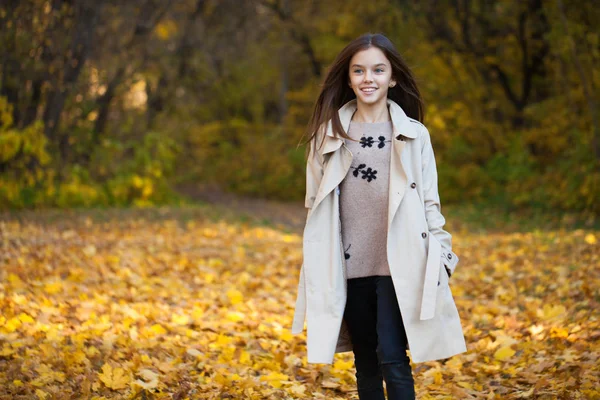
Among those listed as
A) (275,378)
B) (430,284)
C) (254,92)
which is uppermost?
(254,92)

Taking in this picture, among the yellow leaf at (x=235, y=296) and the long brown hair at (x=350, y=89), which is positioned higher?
the long brown hair at (x=350, y=89)

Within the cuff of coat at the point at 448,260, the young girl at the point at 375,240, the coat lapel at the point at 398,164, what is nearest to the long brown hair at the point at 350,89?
the young girl at the point at 375,240

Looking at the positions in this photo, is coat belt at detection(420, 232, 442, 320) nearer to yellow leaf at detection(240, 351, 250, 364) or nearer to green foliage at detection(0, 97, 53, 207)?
yellow leaf at detection(240, 351, 250, 364)

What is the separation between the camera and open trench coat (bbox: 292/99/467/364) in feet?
11.4

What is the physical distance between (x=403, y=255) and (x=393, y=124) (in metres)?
0.60

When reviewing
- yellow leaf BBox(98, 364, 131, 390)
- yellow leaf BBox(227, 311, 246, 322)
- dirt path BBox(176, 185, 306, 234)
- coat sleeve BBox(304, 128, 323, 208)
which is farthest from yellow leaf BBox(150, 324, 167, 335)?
dirt path BBox(176, 185, 306, 234)

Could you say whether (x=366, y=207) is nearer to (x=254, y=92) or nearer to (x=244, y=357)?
(x=244, y=357)

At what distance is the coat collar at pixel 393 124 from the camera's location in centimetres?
356

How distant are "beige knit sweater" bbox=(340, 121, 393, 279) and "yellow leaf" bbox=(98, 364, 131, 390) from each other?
1681 mm

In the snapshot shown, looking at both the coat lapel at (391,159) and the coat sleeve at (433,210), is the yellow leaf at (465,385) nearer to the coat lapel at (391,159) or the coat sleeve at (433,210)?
the coat sleeve at (433,210)

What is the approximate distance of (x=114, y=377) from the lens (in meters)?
4.53

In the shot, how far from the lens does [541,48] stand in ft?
60.2

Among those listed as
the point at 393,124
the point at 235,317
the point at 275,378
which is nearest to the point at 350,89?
the point at 393,124

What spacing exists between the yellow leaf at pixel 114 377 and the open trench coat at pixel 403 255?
1.37 metres
